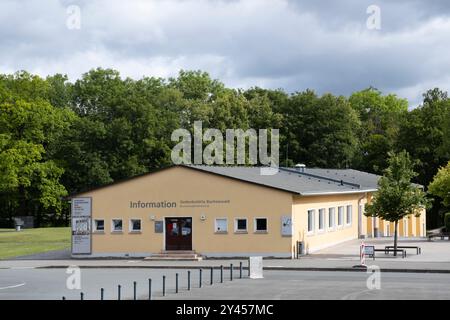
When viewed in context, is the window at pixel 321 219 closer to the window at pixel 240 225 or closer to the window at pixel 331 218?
the window at pixel 331 218

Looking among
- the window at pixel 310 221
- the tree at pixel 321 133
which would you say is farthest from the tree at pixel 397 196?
the tree at pixel 321 133

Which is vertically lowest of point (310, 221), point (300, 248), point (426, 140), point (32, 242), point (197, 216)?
point (32, 242)

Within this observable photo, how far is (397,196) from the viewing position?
43344 mm

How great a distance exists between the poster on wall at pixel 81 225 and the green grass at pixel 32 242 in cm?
433

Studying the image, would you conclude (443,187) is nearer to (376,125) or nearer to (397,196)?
(397,196)

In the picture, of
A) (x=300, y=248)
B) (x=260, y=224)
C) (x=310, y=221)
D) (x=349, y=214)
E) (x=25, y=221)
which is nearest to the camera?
(x=300, y=248)

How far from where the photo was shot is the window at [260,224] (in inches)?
1756

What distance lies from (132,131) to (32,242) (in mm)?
24606

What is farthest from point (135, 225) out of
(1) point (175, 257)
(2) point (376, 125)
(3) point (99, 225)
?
(2) point (376, 125)

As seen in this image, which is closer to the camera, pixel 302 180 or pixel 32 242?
pixel 302 180

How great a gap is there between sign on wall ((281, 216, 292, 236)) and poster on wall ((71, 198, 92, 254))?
1074 cm

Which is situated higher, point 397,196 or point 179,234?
point 397,196

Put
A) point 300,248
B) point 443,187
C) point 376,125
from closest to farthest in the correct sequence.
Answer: point 300,248, point 443,187, point 376,125
